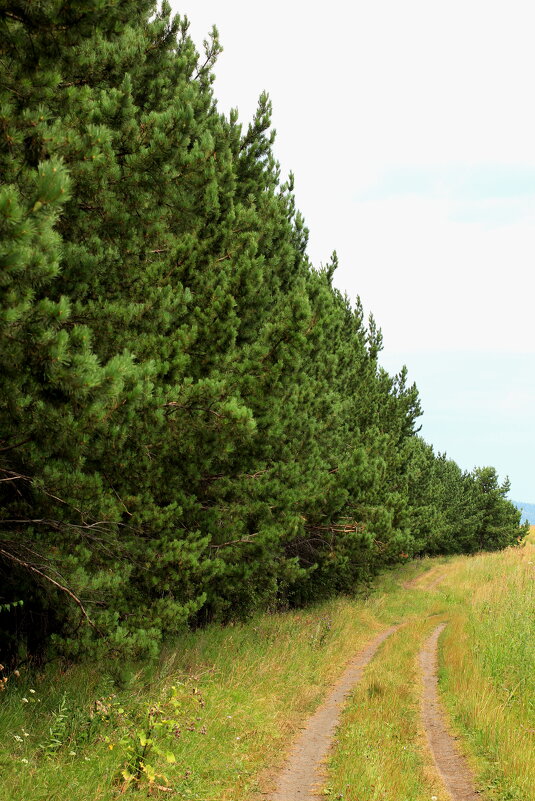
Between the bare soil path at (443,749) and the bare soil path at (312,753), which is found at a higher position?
the bare soil path at (443,749)

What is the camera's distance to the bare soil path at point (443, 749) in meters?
5.64

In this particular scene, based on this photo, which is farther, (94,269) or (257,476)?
(257,476)

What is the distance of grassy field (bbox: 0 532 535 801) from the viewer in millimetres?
4980

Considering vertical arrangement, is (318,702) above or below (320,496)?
below

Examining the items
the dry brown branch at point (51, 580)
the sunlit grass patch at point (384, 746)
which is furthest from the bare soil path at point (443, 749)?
the dry brown branch at point (51, 580)

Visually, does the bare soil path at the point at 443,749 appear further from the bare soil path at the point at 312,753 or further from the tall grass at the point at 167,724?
the tall grass at the point at 167,724

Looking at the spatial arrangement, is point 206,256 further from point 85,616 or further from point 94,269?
point 85,616

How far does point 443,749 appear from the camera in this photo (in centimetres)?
674

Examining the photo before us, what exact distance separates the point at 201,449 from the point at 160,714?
2.95 meters

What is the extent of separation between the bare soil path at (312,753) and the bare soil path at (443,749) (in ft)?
4.04

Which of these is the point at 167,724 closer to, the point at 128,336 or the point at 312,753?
the point at 312,753

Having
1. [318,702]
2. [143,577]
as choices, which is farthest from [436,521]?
[143,577]

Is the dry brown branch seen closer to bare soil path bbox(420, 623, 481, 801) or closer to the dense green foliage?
the dense green foliage

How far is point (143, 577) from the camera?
23.6 feet
